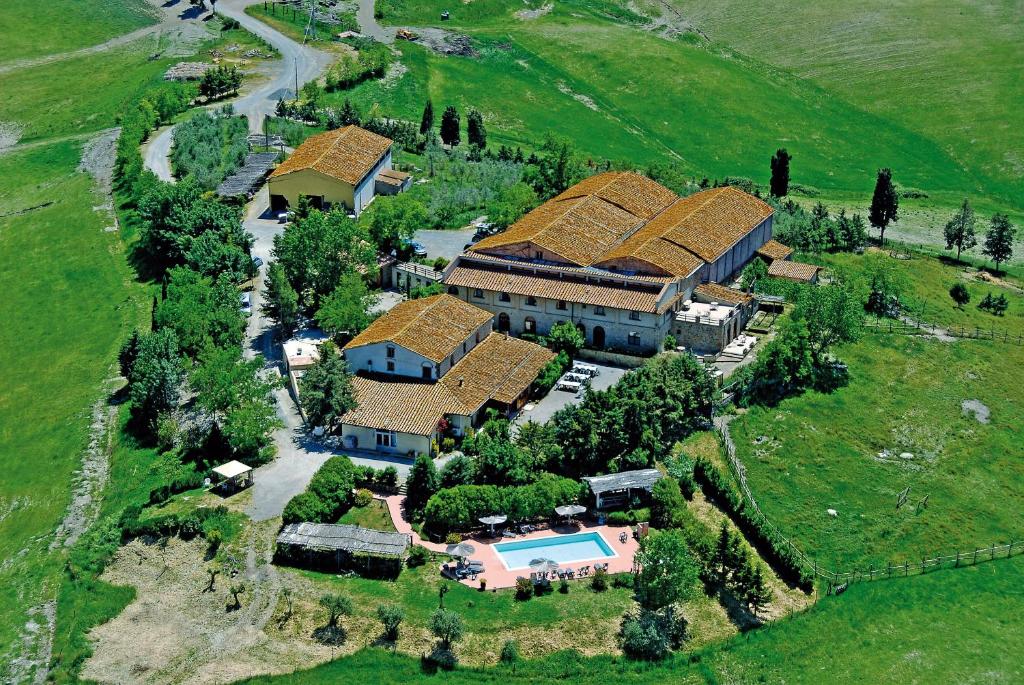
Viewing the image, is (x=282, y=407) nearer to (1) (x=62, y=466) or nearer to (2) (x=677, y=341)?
(1) (x=62, y=466)

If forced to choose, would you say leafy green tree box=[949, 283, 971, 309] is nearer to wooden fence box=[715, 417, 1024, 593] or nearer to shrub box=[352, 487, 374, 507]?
wooden fence box=[715, 417, 1024, 593]

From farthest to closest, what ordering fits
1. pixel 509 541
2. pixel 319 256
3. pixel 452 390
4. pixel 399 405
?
pixel 319 256, pixel 452 390, pixel 399 405, pixel 509 541

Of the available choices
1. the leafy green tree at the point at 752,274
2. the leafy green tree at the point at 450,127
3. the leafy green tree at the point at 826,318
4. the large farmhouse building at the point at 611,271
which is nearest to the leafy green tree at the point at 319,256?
the large farmhouse building at the point at 611,271

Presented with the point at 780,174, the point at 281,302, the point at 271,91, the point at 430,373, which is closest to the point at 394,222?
the point at 281,302

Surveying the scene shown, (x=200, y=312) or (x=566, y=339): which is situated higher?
(x=566, y=339)

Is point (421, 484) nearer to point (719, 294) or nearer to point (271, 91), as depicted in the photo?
point (719, 294)

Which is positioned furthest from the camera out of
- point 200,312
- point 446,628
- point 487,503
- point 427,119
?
point 427,119

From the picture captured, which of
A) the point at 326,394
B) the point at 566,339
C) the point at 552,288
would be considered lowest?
the point at 326,394

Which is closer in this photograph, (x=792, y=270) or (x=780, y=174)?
(x=792, y=270)
